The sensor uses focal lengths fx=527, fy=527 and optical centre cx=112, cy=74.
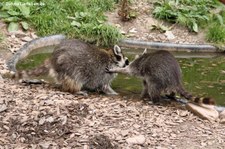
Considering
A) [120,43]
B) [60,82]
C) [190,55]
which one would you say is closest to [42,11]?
[120,43]

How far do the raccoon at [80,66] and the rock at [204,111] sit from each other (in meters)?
1.17

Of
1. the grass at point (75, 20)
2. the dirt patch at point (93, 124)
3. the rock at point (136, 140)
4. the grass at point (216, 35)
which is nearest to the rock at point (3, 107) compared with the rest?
the dirt patch at point (93, 124)

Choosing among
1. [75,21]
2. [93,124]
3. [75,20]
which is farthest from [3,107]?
[75,20]

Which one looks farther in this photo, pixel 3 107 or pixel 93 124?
pixel 3 107

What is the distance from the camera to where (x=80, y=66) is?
6512 millimetres

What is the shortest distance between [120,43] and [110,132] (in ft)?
13.5

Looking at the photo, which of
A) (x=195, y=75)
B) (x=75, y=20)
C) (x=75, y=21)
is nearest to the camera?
(x=195, y=75)

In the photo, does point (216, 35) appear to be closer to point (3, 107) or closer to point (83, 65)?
point (83, 65)

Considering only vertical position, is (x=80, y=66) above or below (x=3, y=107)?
above

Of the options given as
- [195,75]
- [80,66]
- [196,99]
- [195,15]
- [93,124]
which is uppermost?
[195,15]

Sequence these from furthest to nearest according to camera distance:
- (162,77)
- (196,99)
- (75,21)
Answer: (75,21), (162,77), (196,99)

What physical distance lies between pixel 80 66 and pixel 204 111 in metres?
1.66

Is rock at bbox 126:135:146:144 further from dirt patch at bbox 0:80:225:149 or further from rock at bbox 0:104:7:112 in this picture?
rock at bbox 0:104:7:112

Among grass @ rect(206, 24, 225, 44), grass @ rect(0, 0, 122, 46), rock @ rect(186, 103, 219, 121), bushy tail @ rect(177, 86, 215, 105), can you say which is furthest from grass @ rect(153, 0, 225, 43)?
rock @ rect(186, 103, 219, 121)
